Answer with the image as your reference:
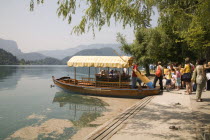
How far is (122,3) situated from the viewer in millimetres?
7469

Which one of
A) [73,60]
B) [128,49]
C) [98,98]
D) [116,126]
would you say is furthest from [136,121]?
[128,49]

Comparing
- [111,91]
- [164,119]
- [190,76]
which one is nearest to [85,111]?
[111,91]

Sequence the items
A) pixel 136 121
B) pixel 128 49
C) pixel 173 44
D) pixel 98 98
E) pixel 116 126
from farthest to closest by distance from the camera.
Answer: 1. pixel 128 49
2. pixel 173 44
3. pixel 98 98
4. pixel 136 121
5. pixel 116 126

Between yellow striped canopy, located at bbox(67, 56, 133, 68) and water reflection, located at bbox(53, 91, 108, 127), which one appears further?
yellow striped canopy, located at bbox(67, 56, 133, 68)

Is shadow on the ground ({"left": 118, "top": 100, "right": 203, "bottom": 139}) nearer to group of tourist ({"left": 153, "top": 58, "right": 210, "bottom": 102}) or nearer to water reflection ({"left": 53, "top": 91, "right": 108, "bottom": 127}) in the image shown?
group of tourist ({"left": 153, "top": 58, "right": 210, "bottom": 102})

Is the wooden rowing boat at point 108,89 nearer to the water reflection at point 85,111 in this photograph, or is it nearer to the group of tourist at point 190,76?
the water reflection at point 85,111

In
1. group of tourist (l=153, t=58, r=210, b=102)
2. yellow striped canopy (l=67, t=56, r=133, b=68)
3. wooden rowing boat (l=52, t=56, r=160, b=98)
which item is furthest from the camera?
yellow striped canopy (l=67, t=56, r=133, b=68)

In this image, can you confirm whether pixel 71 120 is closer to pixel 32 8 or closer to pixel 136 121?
pixel 136 121

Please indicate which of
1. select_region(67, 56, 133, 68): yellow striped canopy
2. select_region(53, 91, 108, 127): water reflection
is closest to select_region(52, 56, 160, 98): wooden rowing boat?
select_region(67, 56, 133, 68): yellow striped canopy

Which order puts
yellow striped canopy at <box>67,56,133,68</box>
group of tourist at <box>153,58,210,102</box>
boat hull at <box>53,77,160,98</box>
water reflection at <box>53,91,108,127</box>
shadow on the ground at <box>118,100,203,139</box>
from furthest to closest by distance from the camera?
yellow striped canopy at <box>67,56,133,68</box> < boat hull at <box>53,77,160,98</box> < water reflection at <box>53,91,108,127</box> < group of tourist at <box>153,58,210,102</box> < shadow on the ground at <box>118,100,203,139</box>

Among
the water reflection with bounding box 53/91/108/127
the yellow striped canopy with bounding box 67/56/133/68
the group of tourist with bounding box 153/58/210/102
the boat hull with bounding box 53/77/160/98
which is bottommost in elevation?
the water reflection with bounding box 53/91/108/127

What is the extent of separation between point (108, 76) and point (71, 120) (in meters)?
8.22

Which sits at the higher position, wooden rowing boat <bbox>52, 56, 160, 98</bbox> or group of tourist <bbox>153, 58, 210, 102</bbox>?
group of tourist <bbox>153, 58, 210, 102</bbox>

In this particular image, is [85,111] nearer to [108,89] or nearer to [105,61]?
[108,89]
